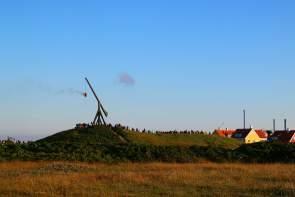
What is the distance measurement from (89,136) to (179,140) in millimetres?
10880

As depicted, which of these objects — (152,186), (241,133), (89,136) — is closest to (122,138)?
(89,136)

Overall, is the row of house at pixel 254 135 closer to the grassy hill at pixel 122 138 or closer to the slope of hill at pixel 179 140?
the slope of hill at pixel 179 140

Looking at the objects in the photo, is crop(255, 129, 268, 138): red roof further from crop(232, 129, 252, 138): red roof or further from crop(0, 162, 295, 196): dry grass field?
crop(0, 162, 295, 196): dry grass field

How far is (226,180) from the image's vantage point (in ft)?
72.9

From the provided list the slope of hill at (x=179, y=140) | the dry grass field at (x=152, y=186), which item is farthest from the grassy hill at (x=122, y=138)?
the dry grass field at (x=152, y=186)

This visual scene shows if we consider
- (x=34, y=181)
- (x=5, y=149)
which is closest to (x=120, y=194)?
(x=34, y=181)

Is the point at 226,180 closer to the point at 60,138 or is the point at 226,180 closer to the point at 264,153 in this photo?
the point at 264,153

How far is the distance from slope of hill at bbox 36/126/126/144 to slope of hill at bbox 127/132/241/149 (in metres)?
2.09

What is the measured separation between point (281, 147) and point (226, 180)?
2777 centimetres

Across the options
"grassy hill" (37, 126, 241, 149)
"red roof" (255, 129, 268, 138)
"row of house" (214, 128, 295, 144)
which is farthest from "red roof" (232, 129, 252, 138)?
"grassy hill" (37, 126, 241, 149)

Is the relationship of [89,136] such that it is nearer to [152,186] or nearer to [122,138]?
[122,138]

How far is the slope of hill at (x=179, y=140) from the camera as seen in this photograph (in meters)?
61.2

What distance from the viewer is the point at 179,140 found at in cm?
6397

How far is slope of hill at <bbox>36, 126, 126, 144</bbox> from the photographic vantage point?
5850cm
